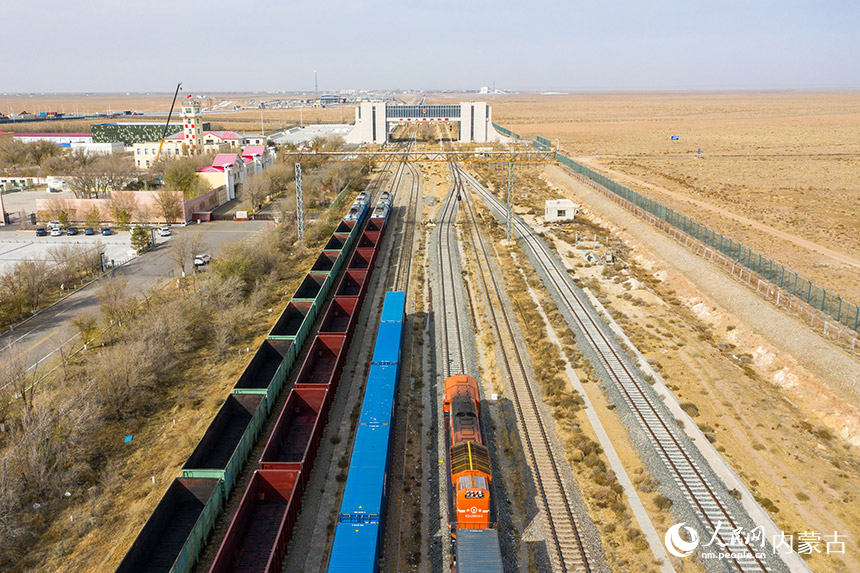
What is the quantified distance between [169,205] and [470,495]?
5365cm

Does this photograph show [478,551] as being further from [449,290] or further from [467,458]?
[449,290]

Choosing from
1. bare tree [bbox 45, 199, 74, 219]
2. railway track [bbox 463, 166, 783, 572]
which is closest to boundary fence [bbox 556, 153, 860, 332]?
railway track [bbox 463, 166, 783, 572]

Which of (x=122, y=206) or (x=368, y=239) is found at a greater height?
(x=122, y=206)

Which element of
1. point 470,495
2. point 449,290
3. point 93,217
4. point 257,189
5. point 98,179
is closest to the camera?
point 470,495

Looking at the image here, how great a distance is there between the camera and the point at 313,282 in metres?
39.8

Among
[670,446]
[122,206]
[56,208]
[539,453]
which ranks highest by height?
[122,206]

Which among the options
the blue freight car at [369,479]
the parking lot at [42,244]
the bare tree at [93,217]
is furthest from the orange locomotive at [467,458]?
the bare tree at [93,217]

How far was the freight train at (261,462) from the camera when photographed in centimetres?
1734

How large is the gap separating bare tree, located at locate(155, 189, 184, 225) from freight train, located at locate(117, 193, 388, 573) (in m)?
32.7

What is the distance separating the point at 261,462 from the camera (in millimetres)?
19875

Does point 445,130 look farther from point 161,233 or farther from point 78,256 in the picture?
point 78,256

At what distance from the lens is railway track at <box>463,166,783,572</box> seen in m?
18.1

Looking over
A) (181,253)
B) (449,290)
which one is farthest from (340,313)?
(181,253)

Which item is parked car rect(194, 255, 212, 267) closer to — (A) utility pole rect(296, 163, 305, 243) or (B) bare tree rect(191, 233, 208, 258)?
(B) bare tree rect(191, 233, 208, 258)
